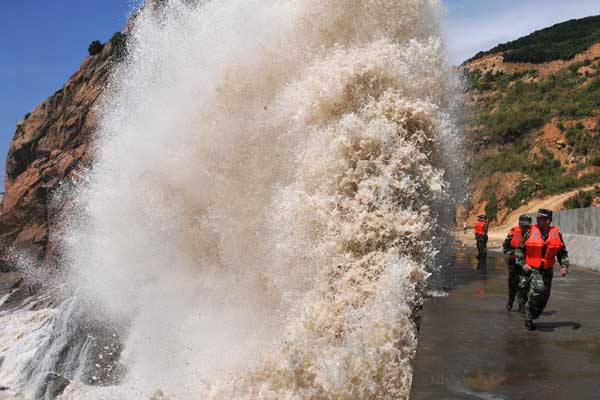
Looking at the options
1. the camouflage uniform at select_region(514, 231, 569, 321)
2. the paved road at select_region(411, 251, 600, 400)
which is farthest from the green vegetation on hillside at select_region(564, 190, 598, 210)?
the camouflage uniform at select_region(514, 231, 569, 321)

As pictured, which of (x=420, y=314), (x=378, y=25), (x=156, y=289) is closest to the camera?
(x=420, y=314)

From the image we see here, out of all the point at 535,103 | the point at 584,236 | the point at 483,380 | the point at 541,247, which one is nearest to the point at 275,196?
the point at 541,247

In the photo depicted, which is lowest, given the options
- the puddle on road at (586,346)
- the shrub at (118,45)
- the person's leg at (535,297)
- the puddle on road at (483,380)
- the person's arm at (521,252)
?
the puddle on road at (483,380)

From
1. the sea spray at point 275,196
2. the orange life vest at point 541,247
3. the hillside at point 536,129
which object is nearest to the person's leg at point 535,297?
the orange life vest at point 541,247

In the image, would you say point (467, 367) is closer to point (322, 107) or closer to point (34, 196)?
point (322, 107)

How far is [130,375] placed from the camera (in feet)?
38.0

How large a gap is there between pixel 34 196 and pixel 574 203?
35.5 metres

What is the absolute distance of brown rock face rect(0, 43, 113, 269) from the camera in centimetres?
4384

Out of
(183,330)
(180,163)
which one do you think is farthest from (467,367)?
(180,163)

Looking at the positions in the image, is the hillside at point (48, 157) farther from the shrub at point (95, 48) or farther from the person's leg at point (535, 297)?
the person's leg at point (535, 297)

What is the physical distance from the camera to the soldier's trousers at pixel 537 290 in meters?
6.93

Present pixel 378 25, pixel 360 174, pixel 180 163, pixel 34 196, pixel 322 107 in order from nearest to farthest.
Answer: pixel 360 174, pixel 322 107, pixel 378 25, pixel 180 163, pixel 34 196

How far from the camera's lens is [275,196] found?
31.6ft

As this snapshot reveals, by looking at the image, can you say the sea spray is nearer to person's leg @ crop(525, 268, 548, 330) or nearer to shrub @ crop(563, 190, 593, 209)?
person's leg @ crop(525, 268, 548, 330)
